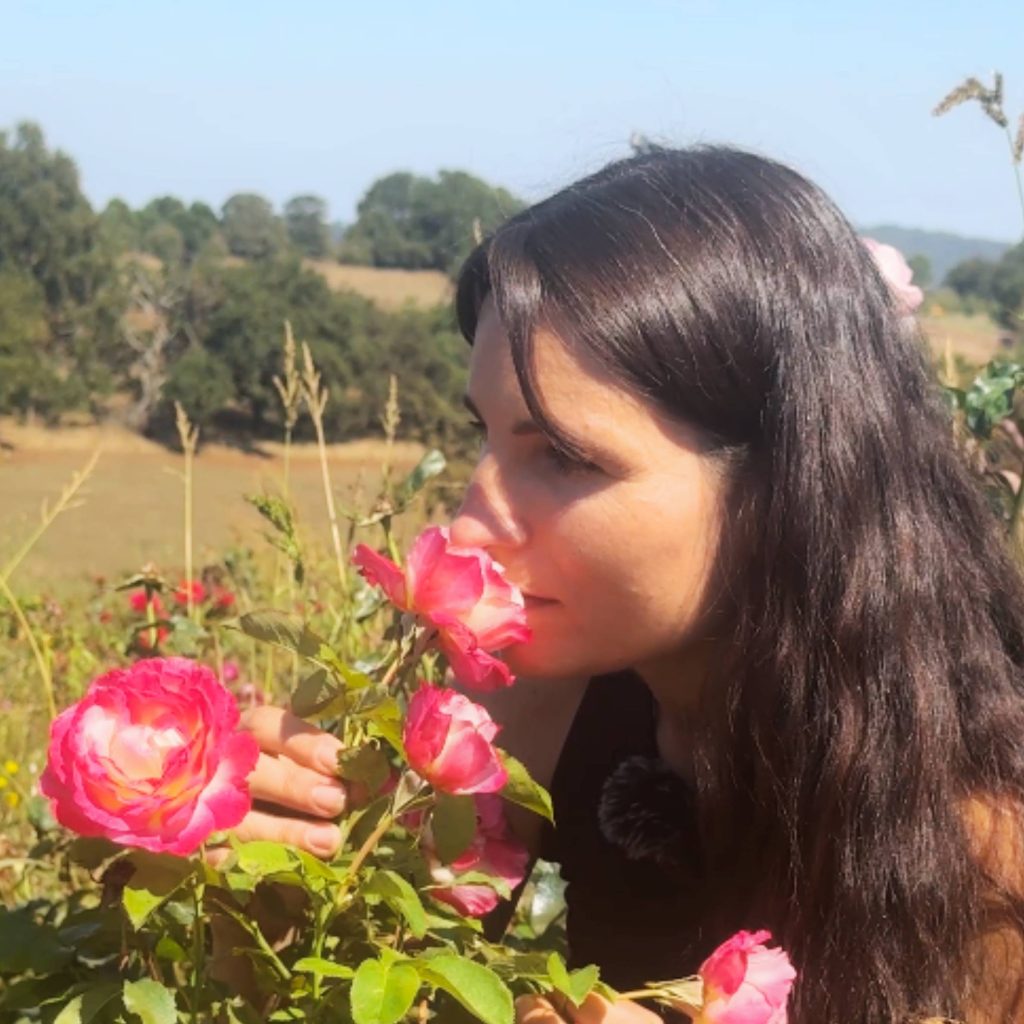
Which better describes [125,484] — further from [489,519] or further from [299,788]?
[299,788]

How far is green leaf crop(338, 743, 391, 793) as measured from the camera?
79cm

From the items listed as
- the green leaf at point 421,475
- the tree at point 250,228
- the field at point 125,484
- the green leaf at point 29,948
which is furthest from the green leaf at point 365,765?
the tree at point 250,228

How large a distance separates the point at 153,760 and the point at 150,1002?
0.15m

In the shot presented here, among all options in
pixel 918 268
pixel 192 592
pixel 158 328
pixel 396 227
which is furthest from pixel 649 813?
pixel 396 227

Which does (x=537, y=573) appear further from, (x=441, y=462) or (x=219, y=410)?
(x=219, y=410)

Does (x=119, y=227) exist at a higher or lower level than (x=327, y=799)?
lower

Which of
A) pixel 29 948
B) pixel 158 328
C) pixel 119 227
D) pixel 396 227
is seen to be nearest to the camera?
pixel 29 948

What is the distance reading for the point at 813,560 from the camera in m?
1.07

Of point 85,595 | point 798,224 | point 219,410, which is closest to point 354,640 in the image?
point 798,224

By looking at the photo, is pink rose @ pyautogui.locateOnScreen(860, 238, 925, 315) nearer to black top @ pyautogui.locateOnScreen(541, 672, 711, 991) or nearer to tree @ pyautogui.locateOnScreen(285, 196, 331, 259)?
black top @ pyautogui.locateOnScreen(541, 672, 711, 991)

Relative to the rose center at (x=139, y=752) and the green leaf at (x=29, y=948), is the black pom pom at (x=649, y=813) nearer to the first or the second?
the green leaf at (x=29, y=948)

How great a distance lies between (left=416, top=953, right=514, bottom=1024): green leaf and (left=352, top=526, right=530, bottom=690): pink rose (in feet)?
0.56

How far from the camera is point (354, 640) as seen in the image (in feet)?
6.19

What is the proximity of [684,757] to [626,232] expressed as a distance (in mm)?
508
